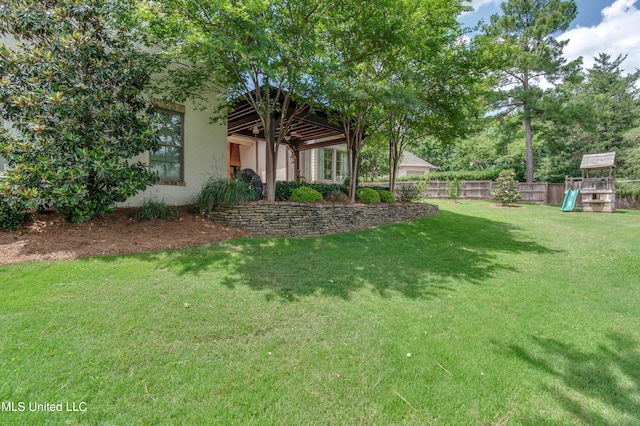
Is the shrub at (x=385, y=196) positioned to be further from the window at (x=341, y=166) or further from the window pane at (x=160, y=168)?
the window pane at (x=160, y=168)

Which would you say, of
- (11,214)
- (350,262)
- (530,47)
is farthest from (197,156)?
(530,47)

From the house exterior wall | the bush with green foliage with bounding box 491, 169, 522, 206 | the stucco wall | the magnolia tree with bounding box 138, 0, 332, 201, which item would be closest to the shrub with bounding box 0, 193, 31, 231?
the stucco wall

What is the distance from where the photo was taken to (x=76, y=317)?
2574 millimetres

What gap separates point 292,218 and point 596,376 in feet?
17.4

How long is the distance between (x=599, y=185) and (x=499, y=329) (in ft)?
53.2

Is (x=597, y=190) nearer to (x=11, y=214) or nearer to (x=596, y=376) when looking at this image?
(x=596, y=376)

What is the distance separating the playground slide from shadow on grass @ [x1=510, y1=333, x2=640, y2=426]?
14.3 meters

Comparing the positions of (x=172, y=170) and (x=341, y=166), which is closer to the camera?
(x=172, y=170)

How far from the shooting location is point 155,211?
6.00 m

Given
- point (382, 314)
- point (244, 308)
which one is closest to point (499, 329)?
point (382, 314)

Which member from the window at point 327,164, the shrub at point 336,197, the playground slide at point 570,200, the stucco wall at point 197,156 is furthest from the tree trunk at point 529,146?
the stucco wall at point 197,156

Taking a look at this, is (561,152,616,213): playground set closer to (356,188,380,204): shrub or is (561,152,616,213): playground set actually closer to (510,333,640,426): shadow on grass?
(356,188,380,204): shrub

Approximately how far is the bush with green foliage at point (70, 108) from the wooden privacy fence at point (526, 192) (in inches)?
447

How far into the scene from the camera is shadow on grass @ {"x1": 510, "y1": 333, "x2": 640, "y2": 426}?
1.85 metres
